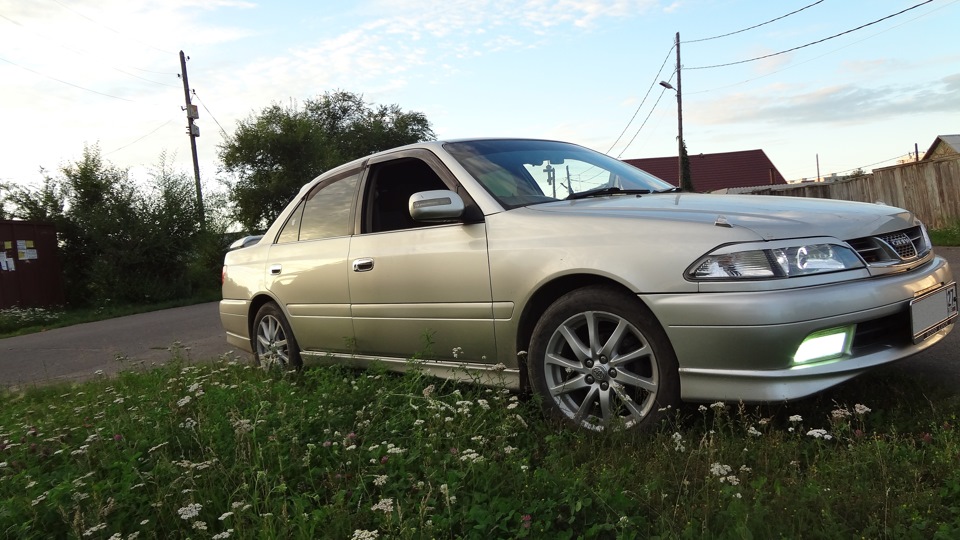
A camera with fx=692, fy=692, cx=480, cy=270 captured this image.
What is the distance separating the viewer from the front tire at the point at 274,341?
5.03 m

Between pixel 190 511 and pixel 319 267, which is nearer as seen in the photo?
pixel 190 511

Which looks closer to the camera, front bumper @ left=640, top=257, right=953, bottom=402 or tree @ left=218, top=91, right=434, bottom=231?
front bumper @ left=640, top=257, right=953, bottom=402

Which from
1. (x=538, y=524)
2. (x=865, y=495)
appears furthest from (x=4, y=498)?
(x=865, y=495)

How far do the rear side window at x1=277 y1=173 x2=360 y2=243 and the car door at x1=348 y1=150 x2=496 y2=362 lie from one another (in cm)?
18

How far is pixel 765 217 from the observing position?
295cm

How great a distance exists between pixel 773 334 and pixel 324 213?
3.22 metres

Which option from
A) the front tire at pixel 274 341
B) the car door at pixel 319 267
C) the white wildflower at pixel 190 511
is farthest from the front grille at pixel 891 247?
the front tire at pixel 274 341

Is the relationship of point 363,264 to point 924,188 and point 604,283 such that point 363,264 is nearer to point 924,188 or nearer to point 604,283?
point 604,283

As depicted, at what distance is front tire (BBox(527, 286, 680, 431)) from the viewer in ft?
9.66

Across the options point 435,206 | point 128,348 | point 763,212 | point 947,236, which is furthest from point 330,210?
point 947,236

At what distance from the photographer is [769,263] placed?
2.73 metres

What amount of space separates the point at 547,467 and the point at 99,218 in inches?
673

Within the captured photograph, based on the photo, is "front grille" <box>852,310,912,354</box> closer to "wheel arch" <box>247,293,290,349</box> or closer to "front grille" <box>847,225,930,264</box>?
"front grille" <box>847,225,930,264</box>

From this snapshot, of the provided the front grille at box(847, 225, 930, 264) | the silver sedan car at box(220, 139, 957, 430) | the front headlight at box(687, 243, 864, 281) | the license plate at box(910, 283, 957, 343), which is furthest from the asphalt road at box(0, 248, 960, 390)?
the front headlight at box(687, 243, 864, 281)
